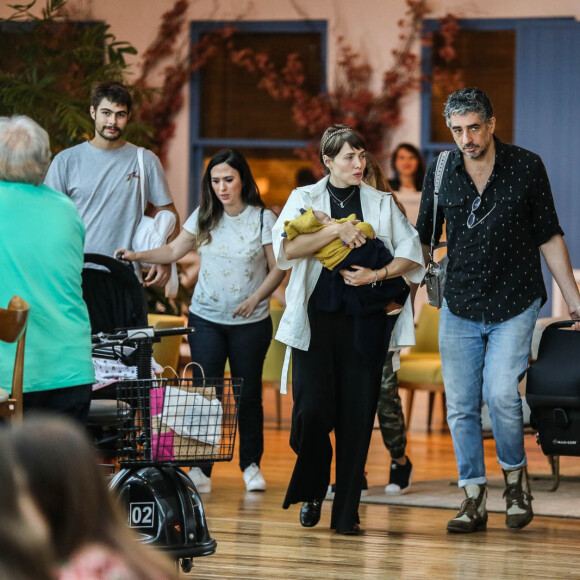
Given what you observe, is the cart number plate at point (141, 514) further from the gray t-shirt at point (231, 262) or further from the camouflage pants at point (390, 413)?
the camouflage pants at point (390, 413)

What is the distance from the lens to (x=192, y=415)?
10.5ft

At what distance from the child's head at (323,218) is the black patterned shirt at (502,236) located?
1.57 ft

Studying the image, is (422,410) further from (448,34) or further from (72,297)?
(72,297)

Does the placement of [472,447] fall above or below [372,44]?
below

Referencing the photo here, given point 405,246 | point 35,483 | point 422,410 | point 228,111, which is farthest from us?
point 228,111

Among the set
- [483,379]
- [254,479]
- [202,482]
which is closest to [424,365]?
[254,479]

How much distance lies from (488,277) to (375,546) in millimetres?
1008

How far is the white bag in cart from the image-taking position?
318 cm

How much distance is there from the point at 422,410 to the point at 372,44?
9.43 ft

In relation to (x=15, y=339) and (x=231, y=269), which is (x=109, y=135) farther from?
(x=15, y=339)

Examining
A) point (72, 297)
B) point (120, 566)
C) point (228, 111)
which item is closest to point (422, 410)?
point (228, 111)

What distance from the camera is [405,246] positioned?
Answer: 4.17m

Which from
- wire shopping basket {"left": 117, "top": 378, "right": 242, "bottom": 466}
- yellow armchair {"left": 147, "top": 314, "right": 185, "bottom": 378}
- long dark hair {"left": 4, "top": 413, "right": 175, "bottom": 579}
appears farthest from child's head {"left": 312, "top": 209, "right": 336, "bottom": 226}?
long dark hair {"left": 4, "top": 413, "right": 175, "bottom": 579}

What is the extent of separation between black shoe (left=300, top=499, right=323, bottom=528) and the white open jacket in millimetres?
473
